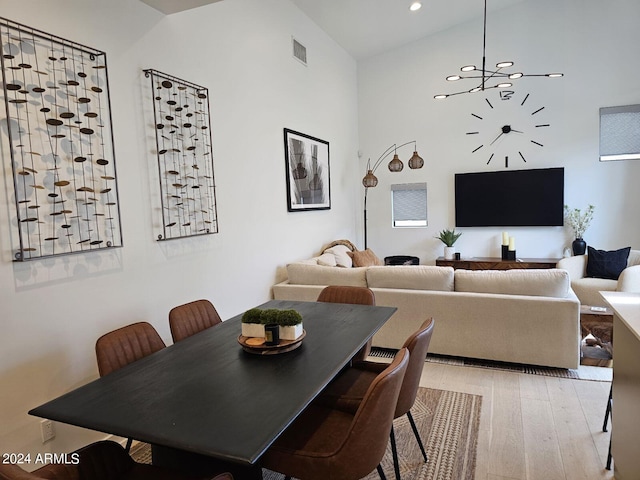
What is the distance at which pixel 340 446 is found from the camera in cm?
146

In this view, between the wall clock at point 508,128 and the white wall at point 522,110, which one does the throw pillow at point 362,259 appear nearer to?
the white wall at point 522,110

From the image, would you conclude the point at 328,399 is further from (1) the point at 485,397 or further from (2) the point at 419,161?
(2) the point at 419,161

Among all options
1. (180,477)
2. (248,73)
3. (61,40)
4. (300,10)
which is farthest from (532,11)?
(180,477)

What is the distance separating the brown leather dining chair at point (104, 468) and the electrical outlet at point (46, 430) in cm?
85

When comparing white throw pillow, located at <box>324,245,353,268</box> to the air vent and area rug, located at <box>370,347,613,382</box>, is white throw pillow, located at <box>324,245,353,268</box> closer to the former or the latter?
area rug, located at <box>370,347,613,382</box>

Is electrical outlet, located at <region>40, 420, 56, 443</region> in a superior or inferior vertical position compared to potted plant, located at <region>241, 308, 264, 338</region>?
inferior

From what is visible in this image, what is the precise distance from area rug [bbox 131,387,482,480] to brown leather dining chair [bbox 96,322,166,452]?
0.76 meters

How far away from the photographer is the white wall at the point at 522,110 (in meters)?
5.66

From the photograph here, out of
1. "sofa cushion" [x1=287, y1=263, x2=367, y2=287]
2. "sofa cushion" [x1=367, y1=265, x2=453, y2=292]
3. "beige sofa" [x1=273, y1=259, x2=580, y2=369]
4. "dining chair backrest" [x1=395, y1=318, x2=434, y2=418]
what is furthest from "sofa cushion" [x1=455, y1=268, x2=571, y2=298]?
"dining chair backrest" [x1=395, y1=318, x2=434, y2=418]

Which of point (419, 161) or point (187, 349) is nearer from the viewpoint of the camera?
point (187, 349)

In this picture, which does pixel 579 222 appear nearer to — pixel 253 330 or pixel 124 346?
pixel 253 330

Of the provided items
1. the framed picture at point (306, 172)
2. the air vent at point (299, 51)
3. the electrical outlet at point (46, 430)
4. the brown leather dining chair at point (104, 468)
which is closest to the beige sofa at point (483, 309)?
the framed picture at point (306, 172)

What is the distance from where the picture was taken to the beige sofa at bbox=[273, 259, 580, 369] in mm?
3230

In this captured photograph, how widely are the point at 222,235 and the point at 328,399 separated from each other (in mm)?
1909
